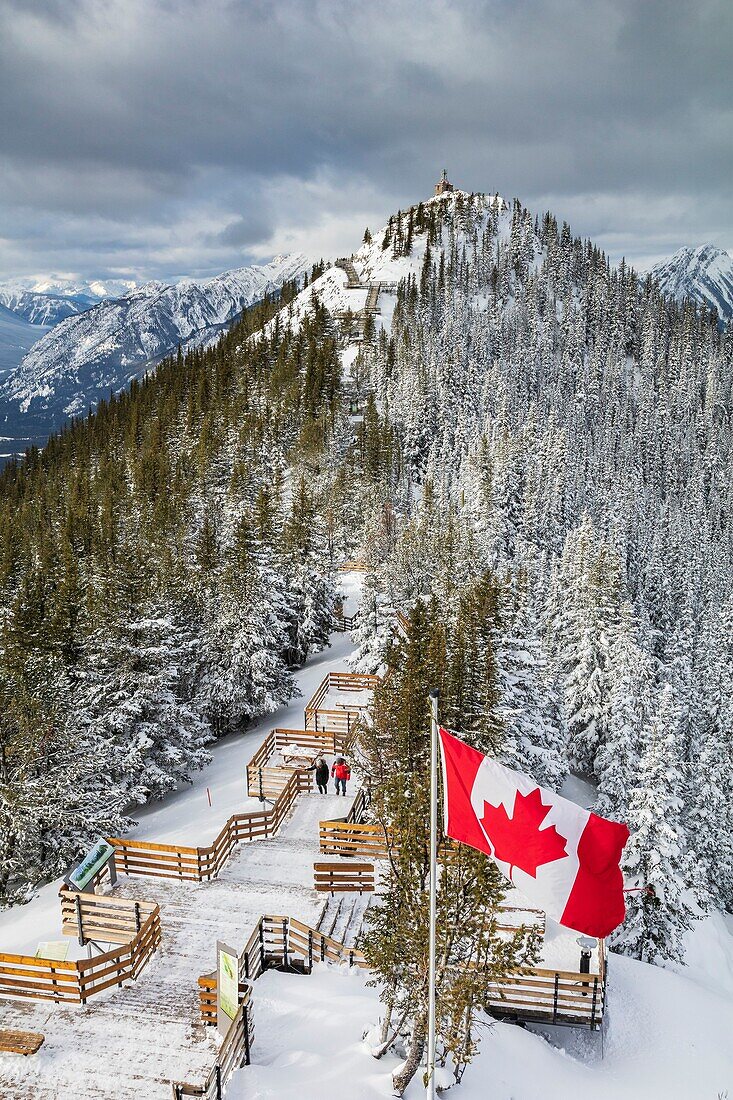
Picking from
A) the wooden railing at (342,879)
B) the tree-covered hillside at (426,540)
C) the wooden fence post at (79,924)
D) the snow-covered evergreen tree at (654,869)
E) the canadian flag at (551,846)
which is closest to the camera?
the canadian flag at (551,846)

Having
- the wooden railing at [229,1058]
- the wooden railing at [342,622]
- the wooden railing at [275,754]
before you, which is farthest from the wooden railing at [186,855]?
the wooden railing at [342,622]

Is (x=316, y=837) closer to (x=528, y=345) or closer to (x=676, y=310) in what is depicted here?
(x=528, y=345)

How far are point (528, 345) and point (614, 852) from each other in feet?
458

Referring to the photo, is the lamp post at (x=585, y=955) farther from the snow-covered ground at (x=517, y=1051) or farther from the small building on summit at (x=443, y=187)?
the small building on summit at (x=443, y=187)

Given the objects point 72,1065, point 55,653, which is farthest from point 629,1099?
point 55,653

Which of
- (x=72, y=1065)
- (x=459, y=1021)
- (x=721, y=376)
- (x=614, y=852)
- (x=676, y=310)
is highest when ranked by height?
(x=676, y=310)

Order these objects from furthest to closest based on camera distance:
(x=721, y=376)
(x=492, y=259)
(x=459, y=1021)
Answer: (x=492, y=259) → (x=721, y=376) → (x=459, y=1021)

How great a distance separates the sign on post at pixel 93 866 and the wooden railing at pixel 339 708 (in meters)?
9.96

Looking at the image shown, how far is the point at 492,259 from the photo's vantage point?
522ft

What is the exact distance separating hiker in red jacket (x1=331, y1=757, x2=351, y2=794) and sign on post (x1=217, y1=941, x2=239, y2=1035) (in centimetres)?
1052

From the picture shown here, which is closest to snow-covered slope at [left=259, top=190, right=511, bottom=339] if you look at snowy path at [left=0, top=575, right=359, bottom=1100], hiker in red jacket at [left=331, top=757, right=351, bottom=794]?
hiker in red jacket at [left=331, top=757, right=351, bottom=794]

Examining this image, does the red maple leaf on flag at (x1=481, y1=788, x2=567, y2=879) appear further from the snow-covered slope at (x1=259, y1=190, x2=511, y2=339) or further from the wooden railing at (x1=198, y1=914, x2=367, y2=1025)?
the snow-covered slope at (x1=259, y1=190, x2=511, y2=339)

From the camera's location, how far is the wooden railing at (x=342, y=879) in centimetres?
1546

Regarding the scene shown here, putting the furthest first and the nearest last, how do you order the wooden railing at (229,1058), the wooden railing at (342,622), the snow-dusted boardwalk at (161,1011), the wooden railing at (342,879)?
the wooden railing at (342,622)
the wooden railing at (342,879)
the snow-dusted boardwalk at (161,1011)
the wooden railing at (229,1058)
